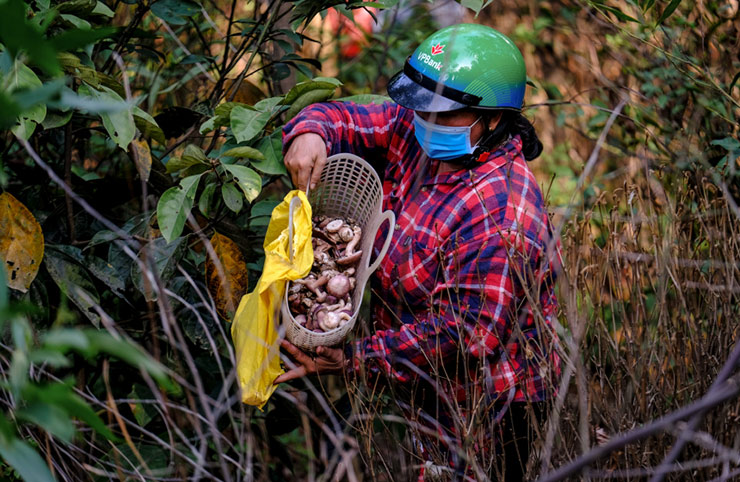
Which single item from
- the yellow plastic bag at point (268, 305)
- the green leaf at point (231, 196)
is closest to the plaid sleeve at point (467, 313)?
the yellow plastic bag at point (268, 305)

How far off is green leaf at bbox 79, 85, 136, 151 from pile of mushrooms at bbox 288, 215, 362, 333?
0.60 metres

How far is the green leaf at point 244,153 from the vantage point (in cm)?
194

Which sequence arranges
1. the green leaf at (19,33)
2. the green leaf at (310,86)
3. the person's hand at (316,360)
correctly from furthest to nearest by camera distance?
the green leaf at (310,86) < the person's hand at (316,360) < the green leaf at (19,33)

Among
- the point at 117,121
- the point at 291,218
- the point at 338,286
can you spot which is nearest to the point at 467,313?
the point at 338,286

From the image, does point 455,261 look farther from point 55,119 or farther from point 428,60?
point 55,119

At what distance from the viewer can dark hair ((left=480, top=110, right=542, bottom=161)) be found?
6.86 feet

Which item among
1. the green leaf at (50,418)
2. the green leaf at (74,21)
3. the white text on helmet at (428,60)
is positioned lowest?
the green leaf at (74,21)

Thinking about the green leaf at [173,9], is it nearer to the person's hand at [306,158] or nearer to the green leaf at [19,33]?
the person's hand at [306,158]

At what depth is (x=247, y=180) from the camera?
1905 mm

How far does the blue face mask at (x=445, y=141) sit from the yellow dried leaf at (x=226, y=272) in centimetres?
67

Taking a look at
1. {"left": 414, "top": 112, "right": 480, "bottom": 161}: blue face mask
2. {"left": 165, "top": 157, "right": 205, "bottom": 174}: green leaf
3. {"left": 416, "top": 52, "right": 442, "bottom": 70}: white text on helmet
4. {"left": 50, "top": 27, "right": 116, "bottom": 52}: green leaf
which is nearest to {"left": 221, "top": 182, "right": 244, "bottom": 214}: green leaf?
{"left": 165, "top": 157, "right": 205, "bottom": 174}: green leaf

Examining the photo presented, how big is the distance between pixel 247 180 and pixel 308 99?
1.30 ft

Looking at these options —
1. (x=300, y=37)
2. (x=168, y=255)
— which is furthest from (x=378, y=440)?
(x=300, y=37)

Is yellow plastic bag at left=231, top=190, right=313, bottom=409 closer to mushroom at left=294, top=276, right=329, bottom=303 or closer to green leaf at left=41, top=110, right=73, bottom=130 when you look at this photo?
mushroom at left=294, top=276, right=329, bottom=303
